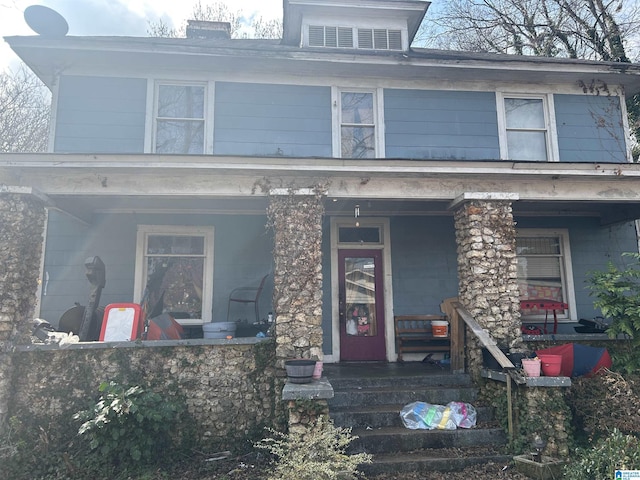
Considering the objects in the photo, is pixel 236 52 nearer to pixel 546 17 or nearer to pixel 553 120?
Result: pixel 553 120

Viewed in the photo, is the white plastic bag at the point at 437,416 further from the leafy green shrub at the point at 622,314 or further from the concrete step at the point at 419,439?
the leafy green shrub at the point at 622,314

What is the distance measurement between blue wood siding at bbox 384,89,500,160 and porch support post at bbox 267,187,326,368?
2.82m

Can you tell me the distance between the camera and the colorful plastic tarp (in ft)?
18.2

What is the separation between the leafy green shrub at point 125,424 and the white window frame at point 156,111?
4.26 m

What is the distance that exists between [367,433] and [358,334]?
308cm

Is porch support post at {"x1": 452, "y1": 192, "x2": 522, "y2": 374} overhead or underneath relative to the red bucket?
overhead

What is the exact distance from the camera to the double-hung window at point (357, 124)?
793cm

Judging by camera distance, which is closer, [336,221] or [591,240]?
[336,221]

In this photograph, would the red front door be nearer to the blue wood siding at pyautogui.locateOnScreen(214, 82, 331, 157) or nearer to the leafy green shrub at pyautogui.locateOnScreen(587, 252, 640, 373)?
the blue wood siding at pyautogui.locateOnScreen(214, 82, 331, 157)

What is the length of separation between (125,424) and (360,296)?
4.63m

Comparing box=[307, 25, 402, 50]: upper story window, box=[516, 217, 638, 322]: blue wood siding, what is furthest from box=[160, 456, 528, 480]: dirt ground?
box=[307, 25, 402, 50]: upper story window

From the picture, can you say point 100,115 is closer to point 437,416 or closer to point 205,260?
point 205,260

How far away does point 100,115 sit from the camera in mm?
7520

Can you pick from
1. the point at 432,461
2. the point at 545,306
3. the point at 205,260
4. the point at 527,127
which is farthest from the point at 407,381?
the point at 527,127
